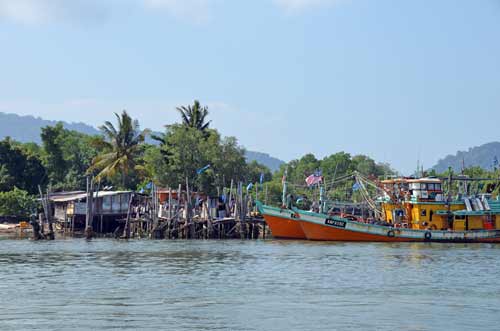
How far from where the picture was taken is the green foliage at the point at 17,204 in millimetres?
78750

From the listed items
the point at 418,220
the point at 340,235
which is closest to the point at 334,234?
the point at 340,235

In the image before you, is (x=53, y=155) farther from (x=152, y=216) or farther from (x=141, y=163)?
(x=152, y=216)

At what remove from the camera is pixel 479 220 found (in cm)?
6159

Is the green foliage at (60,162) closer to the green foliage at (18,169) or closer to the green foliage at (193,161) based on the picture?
the green foliage at (18,169)

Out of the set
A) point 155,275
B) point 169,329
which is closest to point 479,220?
point 155,275

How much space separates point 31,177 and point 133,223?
21046 millimetres

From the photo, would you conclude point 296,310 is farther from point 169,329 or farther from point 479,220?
point 479,220

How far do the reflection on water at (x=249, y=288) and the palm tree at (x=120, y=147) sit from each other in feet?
88.8

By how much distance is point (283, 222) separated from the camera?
6378 cm

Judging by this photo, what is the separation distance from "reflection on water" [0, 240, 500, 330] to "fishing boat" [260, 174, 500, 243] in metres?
7.38

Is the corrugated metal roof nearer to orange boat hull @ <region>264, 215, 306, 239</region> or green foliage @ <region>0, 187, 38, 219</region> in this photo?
green foliage @ <region>0, 187, 38, 219</region>

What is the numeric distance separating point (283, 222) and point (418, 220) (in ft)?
29.8

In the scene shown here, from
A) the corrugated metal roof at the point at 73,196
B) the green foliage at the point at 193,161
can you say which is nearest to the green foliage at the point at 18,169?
the corrugated metal roof at the point at 73,196

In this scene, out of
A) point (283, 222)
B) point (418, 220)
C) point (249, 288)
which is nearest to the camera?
point (249, 288)
